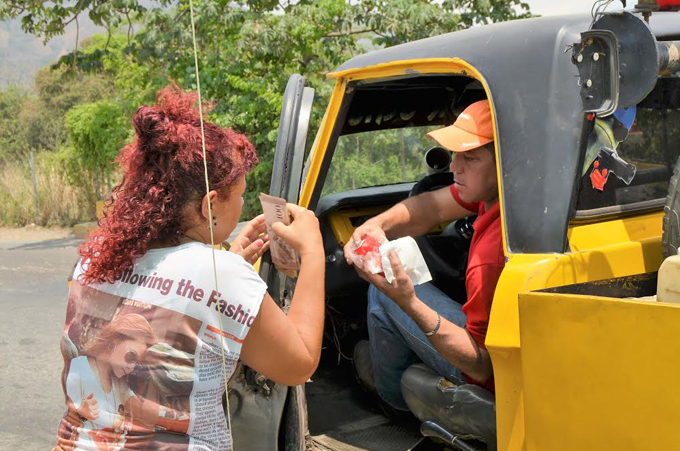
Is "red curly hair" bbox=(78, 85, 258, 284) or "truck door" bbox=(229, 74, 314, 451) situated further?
"truck door" bbox=(229, 74, 314, 451)

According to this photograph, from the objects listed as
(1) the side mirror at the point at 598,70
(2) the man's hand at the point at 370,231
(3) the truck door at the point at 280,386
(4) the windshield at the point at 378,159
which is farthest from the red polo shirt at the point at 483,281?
(4) the windshield at the point at 378,159

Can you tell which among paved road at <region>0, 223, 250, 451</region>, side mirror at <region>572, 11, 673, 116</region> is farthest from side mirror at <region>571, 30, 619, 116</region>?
paved road at <region>0, 223, 250, 451</region>

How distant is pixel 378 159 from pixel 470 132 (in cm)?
149

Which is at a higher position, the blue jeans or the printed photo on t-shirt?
the printed photo on t-shirt

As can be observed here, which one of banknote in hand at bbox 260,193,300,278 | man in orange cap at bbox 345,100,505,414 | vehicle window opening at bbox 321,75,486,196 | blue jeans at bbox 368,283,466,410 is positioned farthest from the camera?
vehicle window opening at bbox 321,75,486,196

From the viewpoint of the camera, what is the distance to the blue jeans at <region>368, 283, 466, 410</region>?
291 centimetres

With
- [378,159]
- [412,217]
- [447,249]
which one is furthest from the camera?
[378,159]

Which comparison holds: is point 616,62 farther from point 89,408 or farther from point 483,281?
point 89,408

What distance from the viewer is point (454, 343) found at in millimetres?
2518

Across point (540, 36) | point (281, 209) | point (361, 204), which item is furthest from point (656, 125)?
point (361, 204)

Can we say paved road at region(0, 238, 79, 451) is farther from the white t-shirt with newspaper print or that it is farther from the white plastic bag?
the white plastic bag

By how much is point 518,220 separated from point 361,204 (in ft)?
5.86

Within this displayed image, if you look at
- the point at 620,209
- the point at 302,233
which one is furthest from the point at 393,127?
the point at 302,233

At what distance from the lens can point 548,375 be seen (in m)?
2.01
